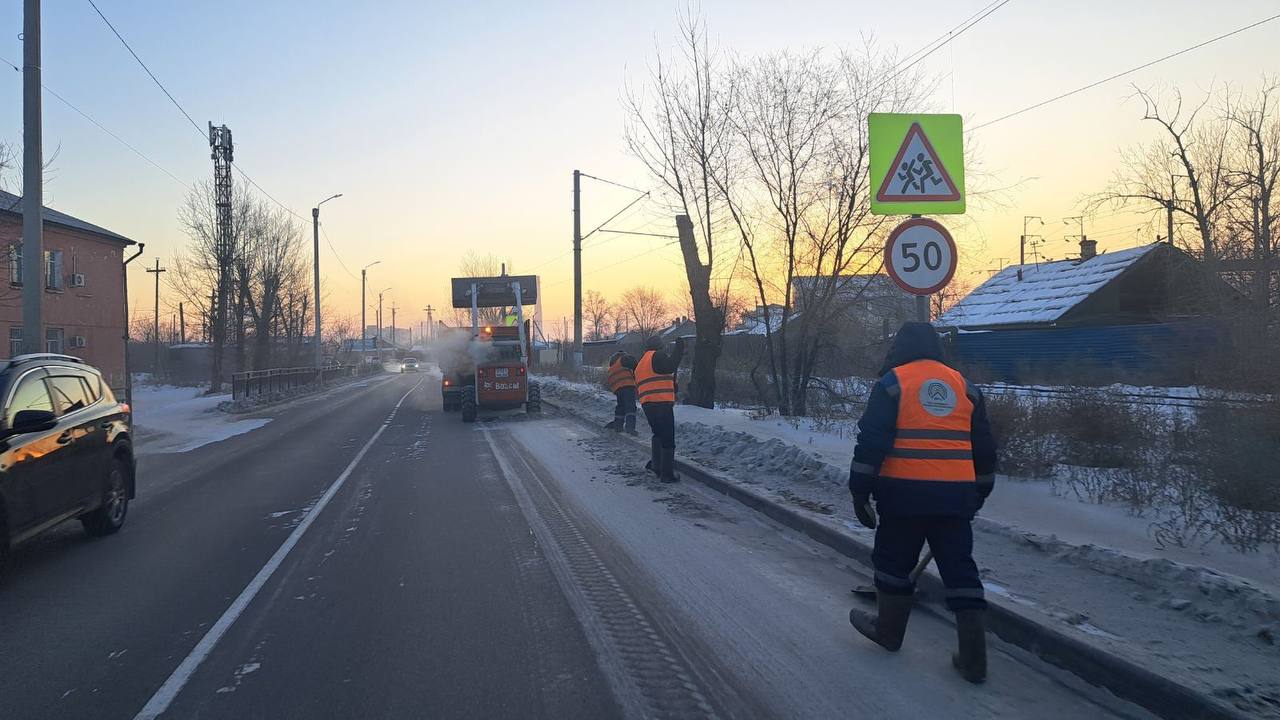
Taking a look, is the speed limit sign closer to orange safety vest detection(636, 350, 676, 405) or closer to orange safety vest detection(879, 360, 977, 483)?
orange safety vest detection(879, 360, 977, 483)

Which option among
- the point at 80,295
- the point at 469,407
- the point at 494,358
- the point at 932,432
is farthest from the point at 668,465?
the point at 80,295

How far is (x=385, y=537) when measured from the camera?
7867 mm

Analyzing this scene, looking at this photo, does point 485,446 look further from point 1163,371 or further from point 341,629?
point 1163,371

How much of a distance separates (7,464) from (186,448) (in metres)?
11.5

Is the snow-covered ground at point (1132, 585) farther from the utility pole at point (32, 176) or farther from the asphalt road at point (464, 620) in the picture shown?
the utility pole at point (32, 176)

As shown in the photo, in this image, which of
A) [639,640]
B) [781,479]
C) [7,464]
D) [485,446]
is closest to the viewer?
[639,640]

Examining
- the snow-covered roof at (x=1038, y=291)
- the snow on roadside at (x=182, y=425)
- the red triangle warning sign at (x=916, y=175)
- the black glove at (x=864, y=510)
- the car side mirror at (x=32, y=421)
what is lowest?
the snow on roadside at (x=182, y=425)

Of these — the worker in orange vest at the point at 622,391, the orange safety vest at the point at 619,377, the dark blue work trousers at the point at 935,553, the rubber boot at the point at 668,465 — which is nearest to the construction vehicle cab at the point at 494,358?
the worker in orange vest at the point at 622,391

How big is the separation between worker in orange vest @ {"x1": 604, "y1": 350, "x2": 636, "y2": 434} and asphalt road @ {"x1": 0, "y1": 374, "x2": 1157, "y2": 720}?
556 cm

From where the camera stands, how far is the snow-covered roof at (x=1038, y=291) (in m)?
35.2

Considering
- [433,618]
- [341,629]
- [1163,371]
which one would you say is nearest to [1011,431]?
[433,618]

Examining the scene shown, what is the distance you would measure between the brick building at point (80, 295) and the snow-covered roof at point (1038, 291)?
112 feet

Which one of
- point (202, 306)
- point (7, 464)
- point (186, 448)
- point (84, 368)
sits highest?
point (202, 306)

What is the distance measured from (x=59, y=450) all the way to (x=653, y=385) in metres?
6.53
